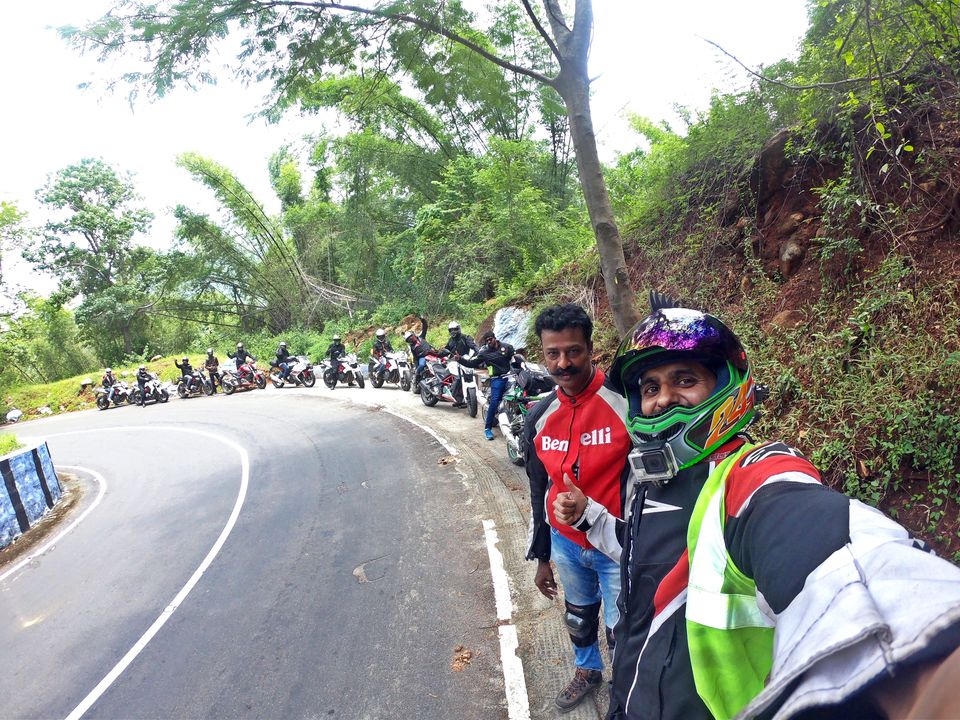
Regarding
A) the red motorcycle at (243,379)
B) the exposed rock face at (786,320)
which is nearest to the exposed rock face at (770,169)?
the exposed rock face at (786,320)

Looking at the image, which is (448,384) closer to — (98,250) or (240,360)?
(240,360)

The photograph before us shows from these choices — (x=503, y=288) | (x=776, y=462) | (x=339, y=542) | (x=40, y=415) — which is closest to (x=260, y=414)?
(x=503, y=288)

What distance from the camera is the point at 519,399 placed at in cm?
632

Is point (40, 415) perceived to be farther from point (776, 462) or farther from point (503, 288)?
point (776, 462)

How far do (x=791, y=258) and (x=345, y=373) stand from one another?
12.3 meters

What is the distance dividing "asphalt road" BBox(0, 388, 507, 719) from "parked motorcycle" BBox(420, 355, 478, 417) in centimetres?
147

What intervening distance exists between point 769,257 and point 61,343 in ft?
141

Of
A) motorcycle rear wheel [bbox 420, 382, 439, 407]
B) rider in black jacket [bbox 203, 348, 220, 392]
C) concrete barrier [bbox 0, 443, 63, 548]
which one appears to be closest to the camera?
concrete barrier [bbox 0, 443, 63, 548]

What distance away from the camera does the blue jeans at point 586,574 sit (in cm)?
218

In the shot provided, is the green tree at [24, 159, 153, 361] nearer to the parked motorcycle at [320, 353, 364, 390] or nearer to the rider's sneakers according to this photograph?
the parked motorcycle at [320, 353, 364, 390]

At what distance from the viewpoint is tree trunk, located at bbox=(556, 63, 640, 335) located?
496 cm

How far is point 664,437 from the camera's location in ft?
4.45

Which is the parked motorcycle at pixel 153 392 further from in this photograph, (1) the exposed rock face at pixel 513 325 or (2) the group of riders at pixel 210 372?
(1) the exposed rock face at pixel 513 325

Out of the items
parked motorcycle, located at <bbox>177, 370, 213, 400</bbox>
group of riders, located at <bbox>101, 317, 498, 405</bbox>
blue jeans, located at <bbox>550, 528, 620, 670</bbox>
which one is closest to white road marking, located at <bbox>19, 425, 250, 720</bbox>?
blue jeans, located at <bbox>550, 528, 620, 670</bbox>
